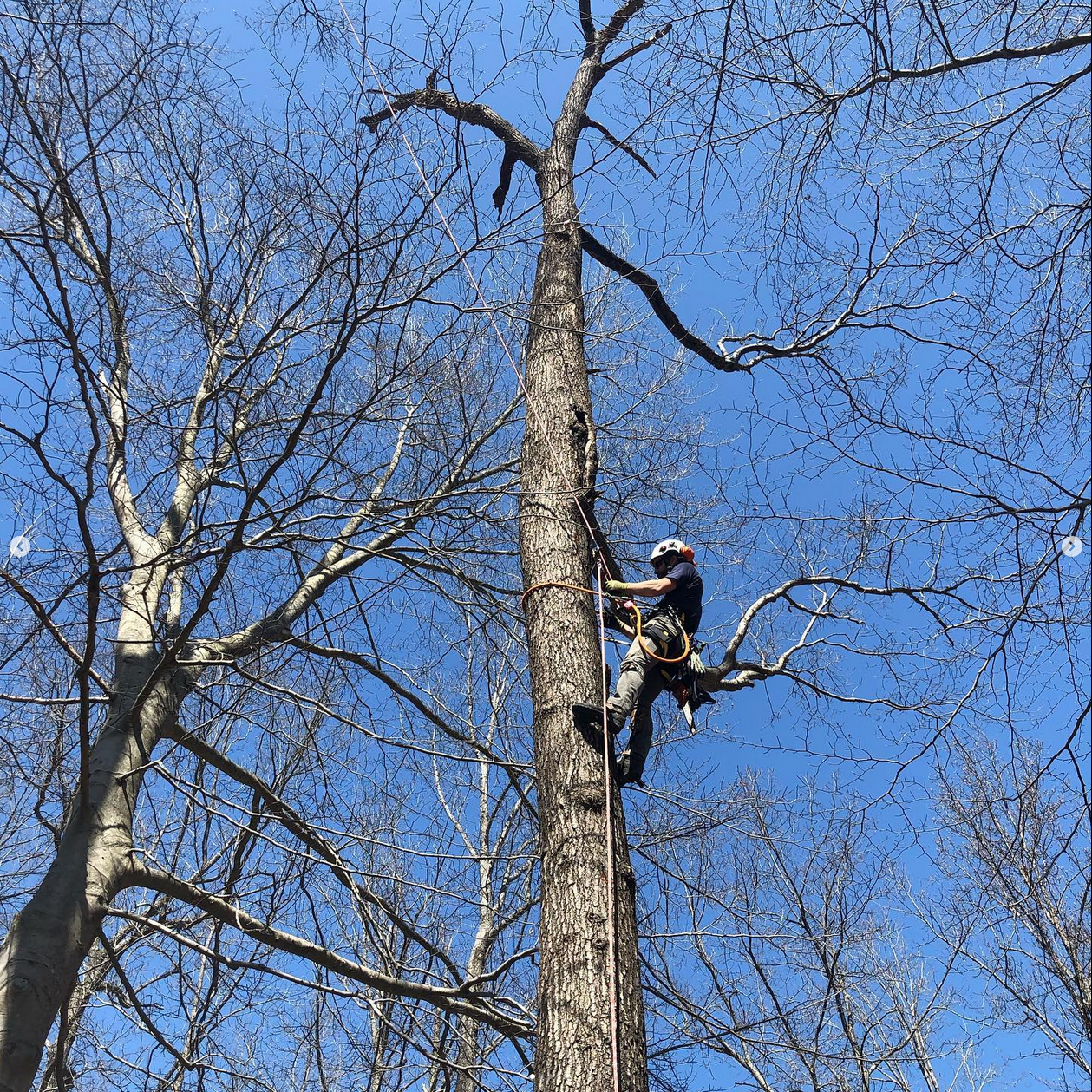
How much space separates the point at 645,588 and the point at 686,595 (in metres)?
0.38

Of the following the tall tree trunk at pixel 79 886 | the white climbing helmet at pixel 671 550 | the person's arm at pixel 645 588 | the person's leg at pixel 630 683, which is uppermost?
the white climbing helmet at pixel 671 550

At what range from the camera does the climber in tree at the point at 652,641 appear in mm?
4184

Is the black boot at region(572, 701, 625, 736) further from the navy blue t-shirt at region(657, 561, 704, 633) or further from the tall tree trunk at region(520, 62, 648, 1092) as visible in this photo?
the navy blue t-shirt at region(657, 561, 704, 633)

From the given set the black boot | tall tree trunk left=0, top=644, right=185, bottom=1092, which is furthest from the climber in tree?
tall tree trunk left=0, top=644, right=185, bottom=1092

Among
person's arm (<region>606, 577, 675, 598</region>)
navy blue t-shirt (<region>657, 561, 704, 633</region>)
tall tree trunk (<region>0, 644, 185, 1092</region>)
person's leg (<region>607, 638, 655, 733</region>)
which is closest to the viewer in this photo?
tall tree trunk (<region>0, 644, 185, 1092</region>)

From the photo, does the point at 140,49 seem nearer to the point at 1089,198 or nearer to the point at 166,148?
the point at 166,148

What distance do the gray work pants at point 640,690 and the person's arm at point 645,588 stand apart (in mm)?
182

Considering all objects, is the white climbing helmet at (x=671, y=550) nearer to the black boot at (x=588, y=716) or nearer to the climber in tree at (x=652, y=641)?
the climber in tree at (x=652, y=641)

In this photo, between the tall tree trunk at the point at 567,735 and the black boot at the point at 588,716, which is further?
the black boot at the point at 588,716

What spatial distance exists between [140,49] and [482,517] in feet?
7.46

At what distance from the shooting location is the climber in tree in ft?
13.7

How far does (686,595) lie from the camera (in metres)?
4.87

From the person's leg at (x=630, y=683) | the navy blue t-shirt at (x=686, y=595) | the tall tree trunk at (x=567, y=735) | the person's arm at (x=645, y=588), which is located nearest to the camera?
the tall tree trunk at (x=567, y=735)

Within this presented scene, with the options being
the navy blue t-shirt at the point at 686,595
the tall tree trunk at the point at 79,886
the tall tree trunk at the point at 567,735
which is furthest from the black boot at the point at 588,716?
the tall tree trunk at the point at 79,886
